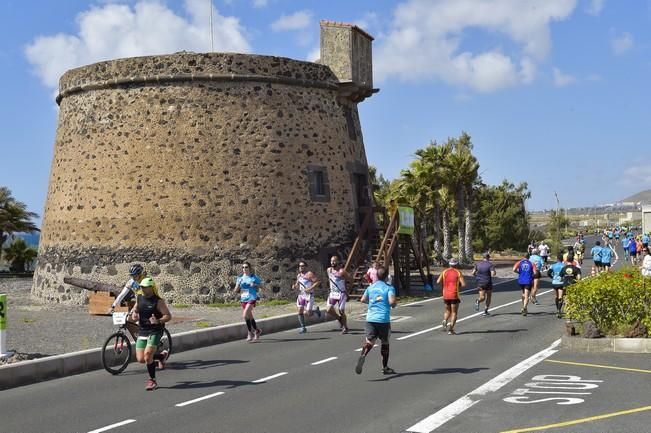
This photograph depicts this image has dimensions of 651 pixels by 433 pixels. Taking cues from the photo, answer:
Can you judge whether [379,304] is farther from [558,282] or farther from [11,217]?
[11,217]

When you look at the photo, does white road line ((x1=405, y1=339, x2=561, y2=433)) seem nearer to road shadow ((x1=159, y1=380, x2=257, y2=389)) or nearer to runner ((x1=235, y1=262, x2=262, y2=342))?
road shadow ((x1=159, y1=380, x2=257, y2=389))

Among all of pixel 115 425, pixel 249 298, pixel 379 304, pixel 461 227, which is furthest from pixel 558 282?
pixel 461 227

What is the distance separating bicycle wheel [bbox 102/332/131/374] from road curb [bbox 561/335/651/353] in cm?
766

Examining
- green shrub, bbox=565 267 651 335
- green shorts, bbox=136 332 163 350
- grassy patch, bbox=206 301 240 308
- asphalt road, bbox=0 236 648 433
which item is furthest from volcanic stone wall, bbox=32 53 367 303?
green shorts, bbox=136 332 163 350

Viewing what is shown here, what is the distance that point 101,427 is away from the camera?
8.53m

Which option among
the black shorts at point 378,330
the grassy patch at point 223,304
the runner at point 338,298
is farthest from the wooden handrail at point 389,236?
the black shorts at point 378,330

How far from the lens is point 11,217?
5062 cm

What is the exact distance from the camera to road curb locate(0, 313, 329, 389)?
11414 mm

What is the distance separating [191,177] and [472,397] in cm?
1676

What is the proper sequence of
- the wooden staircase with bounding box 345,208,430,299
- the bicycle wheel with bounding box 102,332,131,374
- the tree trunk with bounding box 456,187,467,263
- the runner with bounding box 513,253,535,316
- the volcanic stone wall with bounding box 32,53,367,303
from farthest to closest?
the tree trunk with bounding box 456,187,467,263, the wooden staircase with bounding box 345,208,430,299, the volcanic stone wall with bounding box 32,53,367,303, the runner with bounding box 513,253,535,316, the bicycle wheel with bounding box 102,332,131,374

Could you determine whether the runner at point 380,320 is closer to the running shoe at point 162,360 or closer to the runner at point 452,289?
the running shoe at point 162,360

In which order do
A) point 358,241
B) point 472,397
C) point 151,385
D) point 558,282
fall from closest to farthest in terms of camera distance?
point 472,397, point 151,385, point 558,282, point 358,241

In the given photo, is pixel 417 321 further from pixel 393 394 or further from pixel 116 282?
pixel 116 282

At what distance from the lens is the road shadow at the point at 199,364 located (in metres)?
12.8
